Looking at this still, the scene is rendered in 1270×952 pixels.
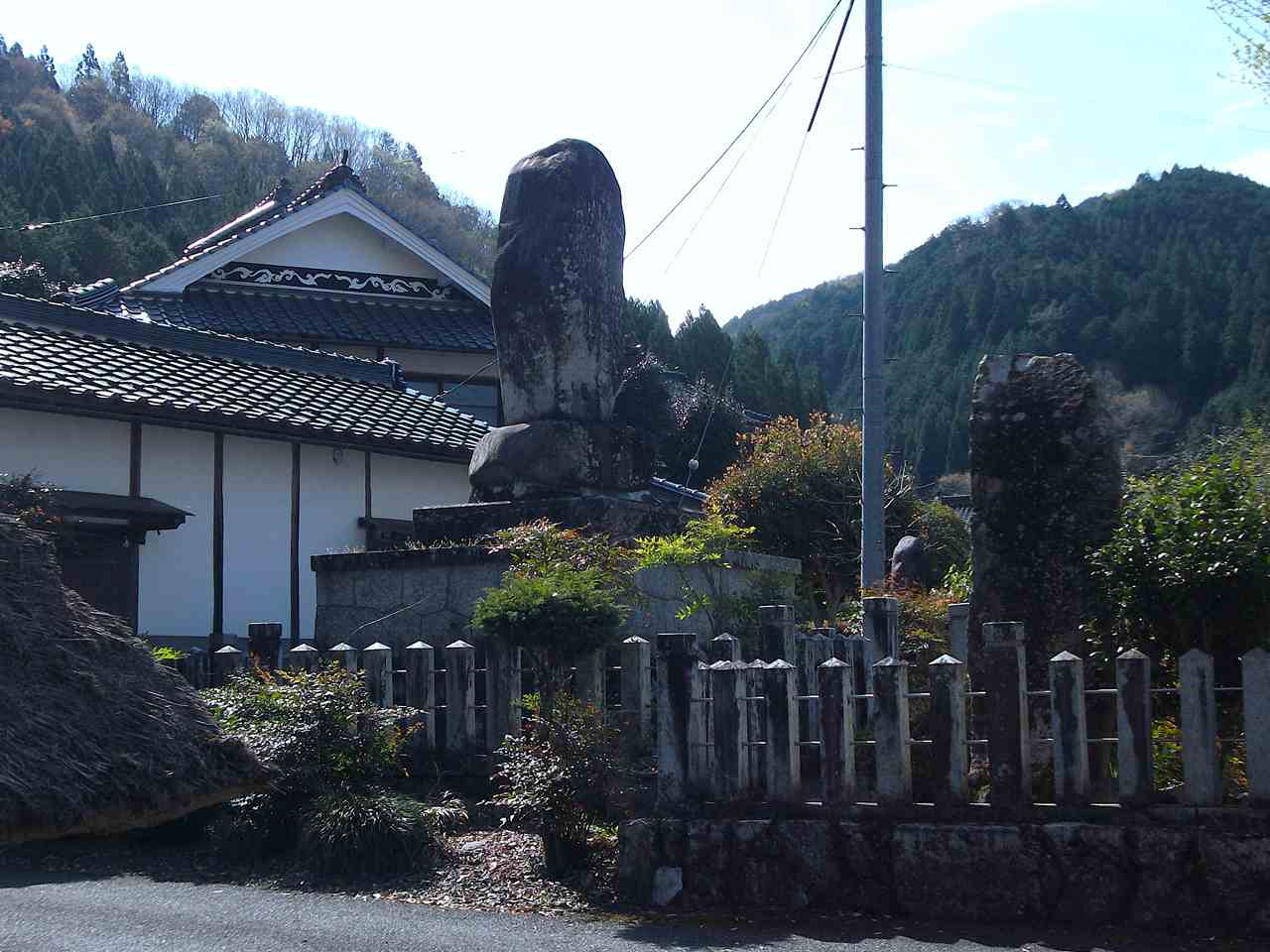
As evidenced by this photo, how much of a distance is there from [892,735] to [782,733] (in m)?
0.57

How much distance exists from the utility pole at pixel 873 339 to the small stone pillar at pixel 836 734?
4983 millimetres

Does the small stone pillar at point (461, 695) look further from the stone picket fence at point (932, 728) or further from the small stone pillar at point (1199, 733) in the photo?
the small stone pillar at point (1199, 733)

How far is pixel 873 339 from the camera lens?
1200 cm

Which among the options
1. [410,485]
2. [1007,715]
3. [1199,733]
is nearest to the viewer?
[1199,733]

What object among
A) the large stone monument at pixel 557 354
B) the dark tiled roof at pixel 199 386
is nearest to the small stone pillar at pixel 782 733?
the large stone monument at pixel 557 354

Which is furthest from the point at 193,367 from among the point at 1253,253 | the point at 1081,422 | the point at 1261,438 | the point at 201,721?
the point at 1253,253

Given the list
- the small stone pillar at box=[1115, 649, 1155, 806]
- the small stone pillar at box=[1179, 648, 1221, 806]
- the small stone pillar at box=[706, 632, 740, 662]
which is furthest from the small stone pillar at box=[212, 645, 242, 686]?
the small stone pillar at box=[1179, 648, 1221, 806]

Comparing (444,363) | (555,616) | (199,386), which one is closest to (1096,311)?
(444,363)

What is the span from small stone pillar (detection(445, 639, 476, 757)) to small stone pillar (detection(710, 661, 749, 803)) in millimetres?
2030

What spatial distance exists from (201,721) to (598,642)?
4.64 metres

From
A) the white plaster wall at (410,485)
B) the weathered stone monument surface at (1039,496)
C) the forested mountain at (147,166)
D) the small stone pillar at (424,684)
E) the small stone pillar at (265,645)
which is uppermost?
the forested mountain at (147,166)

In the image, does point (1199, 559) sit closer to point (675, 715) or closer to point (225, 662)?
point (675, 715)

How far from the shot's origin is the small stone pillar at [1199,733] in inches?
227

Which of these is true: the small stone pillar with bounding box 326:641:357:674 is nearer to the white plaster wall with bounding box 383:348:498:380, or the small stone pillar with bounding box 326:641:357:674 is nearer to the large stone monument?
the large stone monument
